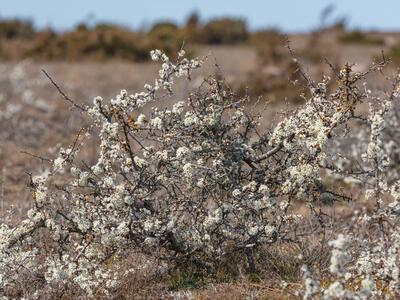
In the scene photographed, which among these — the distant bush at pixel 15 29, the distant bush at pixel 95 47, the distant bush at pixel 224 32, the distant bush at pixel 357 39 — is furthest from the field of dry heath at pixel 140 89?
the distant bush at pixel 15 29

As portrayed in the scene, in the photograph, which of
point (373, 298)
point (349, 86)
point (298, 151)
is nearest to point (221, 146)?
point (298, 151)

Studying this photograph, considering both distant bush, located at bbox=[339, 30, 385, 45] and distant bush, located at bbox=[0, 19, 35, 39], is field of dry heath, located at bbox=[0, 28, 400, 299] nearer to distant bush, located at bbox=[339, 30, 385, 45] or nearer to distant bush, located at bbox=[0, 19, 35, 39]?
distant bush, located at bbox=[339, 30, 385, 45]

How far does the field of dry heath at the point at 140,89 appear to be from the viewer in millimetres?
4699

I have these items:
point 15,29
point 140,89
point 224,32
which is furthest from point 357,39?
point 140,89

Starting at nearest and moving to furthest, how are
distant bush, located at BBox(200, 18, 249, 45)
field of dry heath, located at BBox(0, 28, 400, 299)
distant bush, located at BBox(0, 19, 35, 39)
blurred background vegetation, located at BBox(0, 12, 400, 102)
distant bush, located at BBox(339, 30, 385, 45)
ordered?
field of dry heath, located at BBox(0, 28, 400, 299) < blurred background vegetation, located at BBox(0, 12, 400, 102) < distant bush, located at BBox(339, 30, 385, 45) < distant bush, located at BBox(200, 18, 249, 45) < distant bush, located at BBox(0, 19, 35, 39)

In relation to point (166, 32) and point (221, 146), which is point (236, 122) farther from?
Result: point (166, 32)

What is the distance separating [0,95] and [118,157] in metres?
10.4

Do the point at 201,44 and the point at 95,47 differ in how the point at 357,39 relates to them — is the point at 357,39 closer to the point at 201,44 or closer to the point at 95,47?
the point at 201,44

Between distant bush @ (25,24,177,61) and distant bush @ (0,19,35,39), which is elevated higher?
distant bush @ (0,19,35,39)

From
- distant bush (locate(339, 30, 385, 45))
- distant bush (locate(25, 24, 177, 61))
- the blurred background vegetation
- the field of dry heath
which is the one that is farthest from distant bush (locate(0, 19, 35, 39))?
distant bush (locate(339, 30, 385, 45))

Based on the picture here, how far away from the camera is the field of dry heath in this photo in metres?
4.70

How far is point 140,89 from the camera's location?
1641 cm

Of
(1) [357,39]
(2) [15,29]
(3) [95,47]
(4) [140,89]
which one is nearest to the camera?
(4) [140,89]

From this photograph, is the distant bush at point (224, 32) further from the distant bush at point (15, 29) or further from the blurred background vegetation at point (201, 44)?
the distant bush at point (15, 29)
